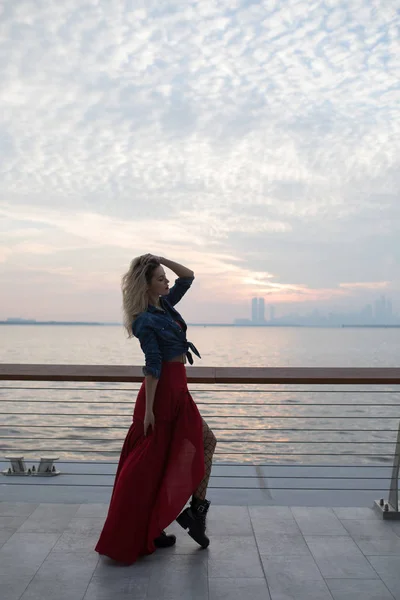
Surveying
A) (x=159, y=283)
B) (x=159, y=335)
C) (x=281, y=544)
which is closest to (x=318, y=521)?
(x=281, y=544)

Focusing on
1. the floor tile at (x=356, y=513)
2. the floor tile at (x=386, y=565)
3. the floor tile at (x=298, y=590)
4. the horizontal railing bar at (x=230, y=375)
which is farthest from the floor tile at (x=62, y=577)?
the floor tile at (x=356, y=513)

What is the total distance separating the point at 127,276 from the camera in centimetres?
291

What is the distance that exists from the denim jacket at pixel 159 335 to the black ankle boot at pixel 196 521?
710 mm

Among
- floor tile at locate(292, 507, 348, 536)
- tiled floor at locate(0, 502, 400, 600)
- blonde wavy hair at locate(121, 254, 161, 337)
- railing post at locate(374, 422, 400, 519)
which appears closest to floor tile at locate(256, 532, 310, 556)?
tiled floor at locate(0, 502, 400, 600)

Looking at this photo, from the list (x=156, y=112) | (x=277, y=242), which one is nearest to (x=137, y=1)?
(x=156, y=112)

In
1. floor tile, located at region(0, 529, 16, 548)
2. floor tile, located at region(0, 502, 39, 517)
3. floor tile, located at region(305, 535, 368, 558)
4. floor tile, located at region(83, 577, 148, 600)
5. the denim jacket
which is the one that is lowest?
floor tile, located at region(0, 502, 39, 517)

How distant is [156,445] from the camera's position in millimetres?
2926

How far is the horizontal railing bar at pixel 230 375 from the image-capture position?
331cm

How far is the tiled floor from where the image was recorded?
97.3 inches

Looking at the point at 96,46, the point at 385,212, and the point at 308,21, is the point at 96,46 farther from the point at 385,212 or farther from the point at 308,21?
the point at 385,212

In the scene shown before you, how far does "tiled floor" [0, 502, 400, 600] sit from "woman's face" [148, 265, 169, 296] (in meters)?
1.29

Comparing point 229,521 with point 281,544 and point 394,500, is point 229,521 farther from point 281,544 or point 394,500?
point 394,500

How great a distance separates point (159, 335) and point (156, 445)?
55 centimetres

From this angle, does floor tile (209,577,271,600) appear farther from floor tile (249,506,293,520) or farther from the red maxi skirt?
floor tile (249,506,293,520)
